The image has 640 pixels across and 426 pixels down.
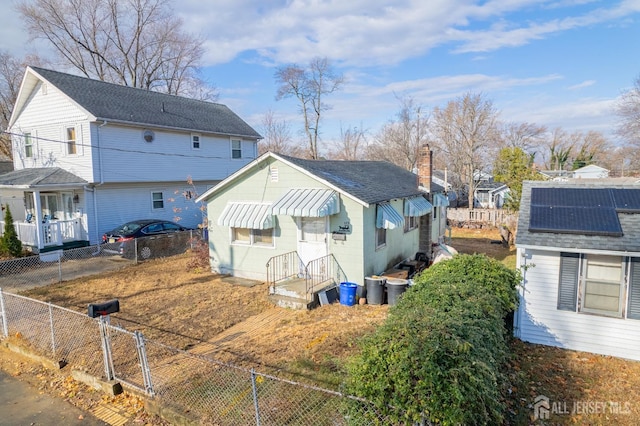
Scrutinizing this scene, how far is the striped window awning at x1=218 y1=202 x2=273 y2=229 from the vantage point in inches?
509

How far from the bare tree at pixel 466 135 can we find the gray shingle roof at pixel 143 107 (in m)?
21.1

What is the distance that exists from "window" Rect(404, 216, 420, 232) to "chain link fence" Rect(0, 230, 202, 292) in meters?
9.71

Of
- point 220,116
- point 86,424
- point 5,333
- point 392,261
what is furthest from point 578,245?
point 220,116

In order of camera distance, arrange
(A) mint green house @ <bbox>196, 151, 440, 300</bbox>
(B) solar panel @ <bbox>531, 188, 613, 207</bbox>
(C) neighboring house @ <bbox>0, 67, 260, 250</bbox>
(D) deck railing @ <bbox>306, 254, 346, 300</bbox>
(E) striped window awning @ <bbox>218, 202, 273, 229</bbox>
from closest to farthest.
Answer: (B) solar panel @ <bbox>531, 188, 613, 207</bbox>, (A) mint green house @ <bbox>196, 151, 440, 300</bbox>, (D) deck railing @ <bbox>306, 254, 346, 300</bbox>, (E) striped window awning @ <bbox>218, 202, 273, 229</bbox>, (C) neighboring house @ <bbox>0, 67, 260, 250</bbox>

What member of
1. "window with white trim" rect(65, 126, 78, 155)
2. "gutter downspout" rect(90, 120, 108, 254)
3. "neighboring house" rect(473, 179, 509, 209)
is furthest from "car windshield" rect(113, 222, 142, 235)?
"neighboring house" rect(473, 179, 509, 209)

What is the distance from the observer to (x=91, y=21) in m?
34.4

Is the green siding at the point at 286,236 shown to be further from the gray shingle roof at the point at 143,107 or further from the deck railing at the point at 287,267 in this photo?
the gray shingle roof at the point at 143,107

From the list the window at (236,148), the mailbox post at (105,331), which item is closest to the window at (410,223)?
the mailbox post at (105,331)

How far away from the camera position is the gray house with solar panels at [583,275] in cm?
822

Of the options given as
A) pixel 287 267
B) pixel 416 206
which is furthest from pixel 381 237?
pixel 287 267

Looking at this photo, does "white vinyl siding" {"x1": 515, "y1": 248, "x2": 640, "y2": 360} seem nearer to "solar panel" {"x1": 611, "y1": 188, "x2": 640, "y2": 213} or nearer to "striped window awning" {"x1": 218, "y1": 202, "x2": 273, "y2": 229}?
"solar panel" {"x1": 611, "y1": 188, "x2": 640, "y2": 213}

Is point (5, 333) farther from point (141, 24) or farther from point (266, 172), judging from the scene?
point (141, 24)

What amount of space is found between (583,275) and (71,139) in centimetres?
2288

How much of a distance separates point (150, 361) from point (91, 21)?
3808 cm
